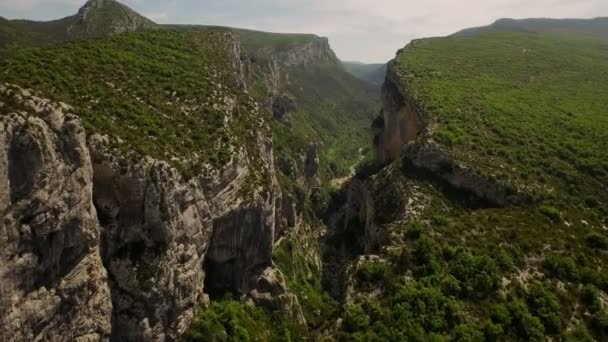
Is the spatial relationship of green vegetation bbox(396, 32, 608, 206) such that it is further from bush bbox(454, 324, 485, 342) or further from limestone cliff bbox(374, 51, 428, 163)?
bush bbox(454, 324, 485, 342)

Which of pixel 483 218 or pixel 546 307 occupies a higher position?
pixel 483 218

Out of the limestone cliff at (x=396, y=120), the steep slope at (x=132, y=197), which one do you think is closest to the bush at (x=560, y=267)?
the steep slope at (x=132, y=197)

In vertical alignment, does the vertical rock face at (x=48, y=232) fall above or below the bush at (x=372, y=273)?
above

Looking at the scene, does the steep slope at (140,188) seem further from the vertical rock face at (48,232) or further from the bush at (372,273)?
the bush at (372,273)

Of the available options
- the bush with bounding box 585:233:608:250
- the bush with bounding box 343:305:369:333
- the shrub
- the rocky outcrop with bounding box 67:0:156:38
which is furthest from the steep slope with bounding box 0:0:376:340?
the rocky outcrop with bounding box 67:0:156:38

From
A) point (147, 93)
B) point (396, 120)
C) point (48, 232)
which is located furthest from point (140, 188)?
point (396, 120)

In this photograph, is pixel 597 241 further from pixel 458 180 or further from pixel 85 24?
pixel 85 24
